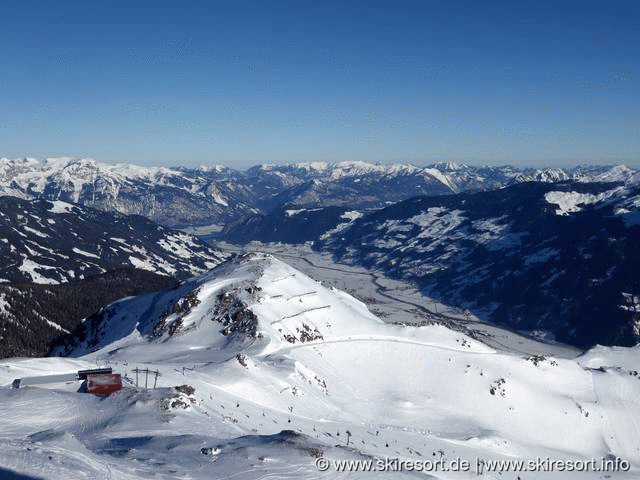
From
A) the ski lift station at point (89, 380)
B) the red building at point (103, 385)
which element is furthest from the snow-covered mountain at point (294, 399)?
the red building at point (103, 385)

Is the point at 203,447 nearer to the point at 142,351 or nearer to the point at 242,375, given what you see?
the point at 242,375

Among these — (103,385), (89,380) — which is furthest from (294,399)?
(89,380)

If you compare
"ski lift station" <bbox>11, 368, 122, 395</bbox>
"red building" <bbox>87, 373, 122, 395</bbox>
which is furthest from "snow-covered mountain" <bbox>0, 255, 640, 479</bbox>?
"red building" <bbox>87, 373, 122, 395</bbox>

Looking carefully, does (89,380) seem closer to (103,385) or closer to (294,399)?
(103,385)

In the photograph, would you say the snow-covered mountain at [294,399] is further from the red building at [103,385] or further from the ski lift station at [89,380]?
the red building at [103,385]

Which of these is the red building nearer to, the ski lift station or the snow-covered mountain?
the ski lift station

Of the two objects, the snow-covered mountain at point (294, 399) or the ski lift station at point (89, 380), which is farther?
the ski lift station at point (89, 380)
